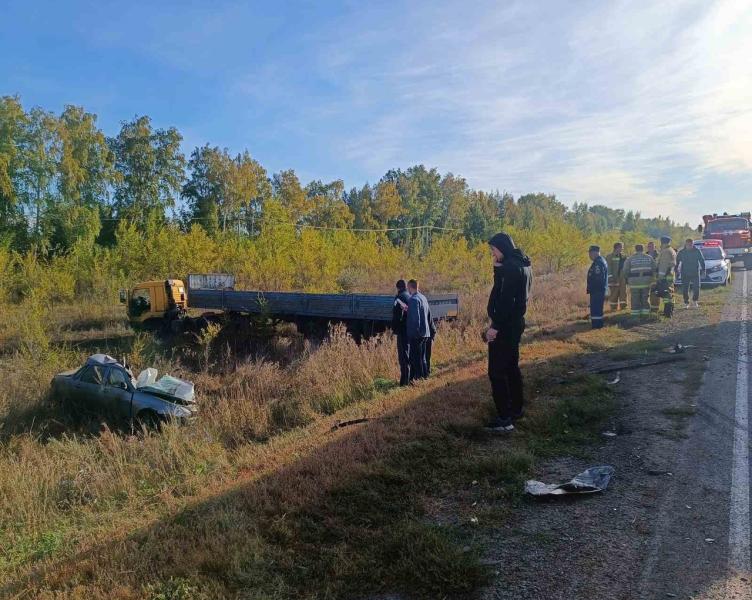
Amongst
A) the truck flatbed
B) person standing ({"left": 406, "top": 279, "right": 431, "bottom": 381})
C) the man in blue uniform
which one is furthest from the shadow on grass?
the truck flatbed

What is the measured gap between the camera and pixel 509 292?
16.3 feet

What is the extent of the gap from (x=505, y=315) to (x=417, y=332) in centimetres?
317

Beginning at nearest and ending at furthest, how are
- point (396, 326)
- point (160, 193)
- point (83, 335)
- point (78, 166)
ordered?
point (396, 326), point (83, 335), point (78, 166), point (160, 193)

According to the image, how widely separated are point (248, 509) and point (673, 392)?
5.17 m

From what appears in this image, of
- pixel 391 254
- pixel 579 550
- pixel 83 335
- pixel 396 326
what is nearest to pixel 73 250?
pixel 83 335

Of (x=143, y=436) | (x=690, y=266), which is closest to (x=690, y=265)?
(x=690, y=266)

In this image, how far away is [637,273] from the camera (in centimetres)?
1193

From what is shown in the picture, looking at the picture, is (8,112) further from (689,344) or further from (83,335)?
(689,344)

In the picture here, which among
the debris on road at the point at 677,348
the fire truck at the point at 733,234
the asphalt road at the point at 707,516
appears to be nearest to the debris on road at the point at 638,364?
the debris on road at the point at 677,348

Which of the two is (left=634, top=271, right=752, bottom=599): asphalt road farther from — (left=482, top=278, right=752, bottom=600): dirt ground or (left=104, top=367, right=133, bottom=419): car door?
(left=104, top=367, right=133, bottom=419): car door

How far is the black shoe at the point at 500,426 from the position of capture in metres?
5.00

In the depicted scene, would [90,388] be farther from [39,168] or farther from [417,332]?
[39,168]

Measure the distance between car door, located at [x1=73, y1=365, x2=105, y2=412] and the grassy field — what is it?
48 cm

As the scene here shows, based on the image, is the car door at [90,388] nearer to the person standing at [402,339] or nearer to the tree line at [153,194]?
the person standing at [402,339]
